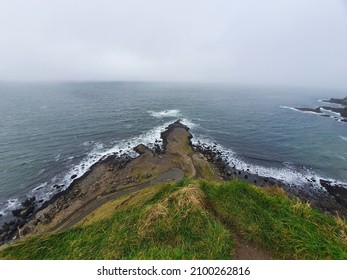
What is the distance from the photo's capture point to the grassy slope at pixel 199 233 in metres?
6.33

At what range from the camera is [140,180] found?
26.8m

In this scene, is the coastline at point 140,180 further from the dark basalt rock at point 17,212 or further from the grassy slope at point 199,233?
the grassy slope at point 199,233

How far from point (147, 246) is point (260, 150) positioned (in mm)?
37186

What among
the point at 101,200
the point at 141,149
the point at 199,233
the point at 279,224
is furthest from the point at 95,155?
the point at 279,224

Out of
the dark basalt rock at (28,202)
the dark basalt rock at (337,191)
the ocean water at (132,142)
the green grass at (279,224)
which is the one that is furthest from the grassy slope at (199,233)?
the dark basalt rock at (337,191)

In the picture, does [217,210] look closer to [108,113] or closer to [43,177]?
[43,177]

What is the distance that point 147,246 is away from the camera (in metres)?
6.75

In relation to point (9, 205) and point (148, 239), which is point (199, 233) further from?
point (9, 205)

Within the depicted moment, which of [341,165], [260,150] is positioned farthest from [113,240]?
[341,165]

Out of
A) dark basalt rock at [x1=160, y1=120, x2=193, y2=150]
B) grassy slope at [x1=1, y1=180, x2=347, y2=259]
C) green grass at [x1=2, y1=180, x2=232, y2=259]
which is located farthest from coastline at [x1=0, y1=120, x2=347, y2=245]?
grassy slope at [x1=1, y1=180, x2=347, y2=259]

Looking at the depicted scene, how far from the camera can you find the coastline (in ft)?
67.5

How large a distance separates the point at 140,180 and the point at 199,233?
21.0m

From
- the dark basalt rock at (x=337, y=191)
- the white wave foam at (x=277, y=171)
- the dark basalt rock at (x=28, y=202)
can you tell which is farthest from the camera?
the white wave foam at (x=277, y=171)

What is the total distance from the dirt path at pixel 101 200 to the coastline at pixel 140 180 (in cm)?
25
